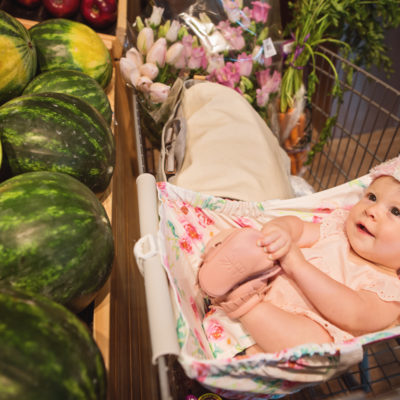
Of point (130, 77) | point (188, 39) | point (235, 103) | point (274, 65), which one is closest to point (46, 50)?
point (130, 77)

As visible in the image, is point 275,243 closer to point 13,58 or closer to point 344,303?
point 344,303

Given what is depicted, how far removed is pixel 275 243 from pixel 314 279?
0.14 metres

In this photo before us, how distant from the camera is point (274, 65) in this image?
61.4 inches

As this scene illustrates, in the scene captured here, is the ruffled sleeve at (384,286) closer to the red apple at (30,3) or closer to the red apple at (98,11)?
the red apple at (98,11)

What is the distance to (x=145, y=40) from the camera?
128cm

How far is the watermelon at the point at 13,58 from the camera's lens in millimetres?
849

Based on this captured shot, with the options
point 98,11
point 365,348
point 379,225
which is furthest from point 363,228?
point 98,11

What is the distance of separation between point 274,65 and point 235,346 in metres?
1.19

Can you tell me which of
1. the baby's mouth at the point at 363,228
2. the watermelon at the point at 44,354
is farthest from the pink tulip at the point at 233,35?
the watermelon at the point at 44,354

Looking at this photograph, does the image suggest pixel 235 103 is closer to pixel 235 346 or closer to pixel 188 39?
pixel 188 39

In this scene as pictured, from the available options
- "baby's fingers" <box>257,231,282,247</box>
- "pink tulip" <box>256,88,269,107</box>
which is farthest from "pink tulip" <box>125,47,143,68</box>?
"baby's fingers" <box>257,231,282,247</box>

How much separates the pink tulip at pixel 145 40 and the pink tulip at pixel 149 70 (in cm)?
9

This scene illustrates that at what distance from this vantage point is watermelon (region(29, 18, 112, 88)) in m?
1.07

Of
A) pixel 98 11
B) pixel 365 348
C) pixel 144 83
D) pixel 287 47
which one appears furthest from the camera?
pixel 287 47
